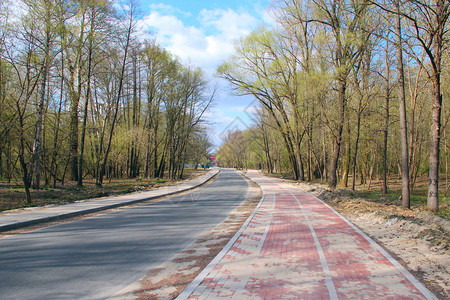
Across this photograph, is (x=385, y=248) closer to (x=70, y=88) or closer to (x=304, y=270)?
(x=304, y=270)

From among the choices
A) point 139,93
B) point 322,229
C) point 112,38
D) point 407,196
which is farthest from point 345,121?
point 139,93

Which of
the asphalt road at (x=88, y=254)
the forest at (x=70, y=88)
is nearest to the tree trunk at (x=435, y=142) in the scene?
the asphalt road at (x=88, y=254)

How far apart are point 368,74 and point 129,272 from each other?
2016cm

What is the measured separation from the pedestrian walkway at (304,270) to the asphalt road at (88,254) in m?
1.29

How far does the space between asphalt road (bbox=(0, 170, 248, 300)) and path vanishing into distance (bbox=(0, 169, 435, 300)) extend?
0.02 meters

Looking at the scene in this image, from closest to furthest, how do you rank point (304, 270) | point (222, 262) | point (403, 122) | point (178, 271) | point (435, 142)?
point (304, 270) < point (178, 271) < point (222, 262) < point (435, 142) < point (403, 122)

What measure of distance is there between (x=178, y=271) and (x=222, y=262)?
2.67 ft

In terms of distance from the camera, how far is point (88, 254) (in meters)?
6.15

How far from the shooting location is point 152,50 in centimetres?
3341

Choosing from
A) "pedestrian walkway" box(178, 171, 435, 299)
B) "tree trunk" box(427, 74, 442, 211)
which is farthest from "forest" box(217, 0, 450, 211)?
"pedestrian walkway" box(178, 171, 435, 299)

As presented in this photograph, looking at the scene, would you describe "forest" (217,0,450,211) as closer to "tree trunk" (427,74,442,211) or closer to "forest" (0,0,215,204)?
"tree trunk" (427,74,442,211)

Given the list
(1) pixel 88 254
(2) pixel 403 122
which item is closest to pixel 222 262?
(1) pixel 88 254

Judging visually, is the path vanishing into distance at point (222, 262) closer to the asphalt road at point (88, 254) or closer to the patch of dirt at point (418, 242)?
the asphalt road at point (88, 254)

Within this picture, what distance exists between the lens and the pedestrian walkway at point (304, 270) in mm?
4195
